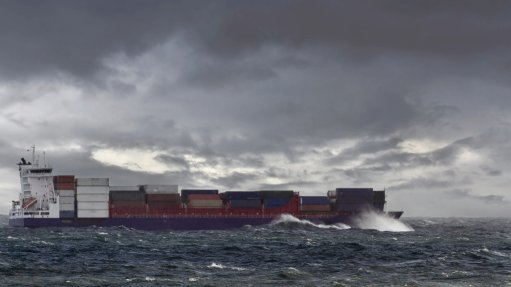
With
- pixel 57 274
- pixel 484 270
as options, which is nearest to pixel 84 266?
pixel 57 274

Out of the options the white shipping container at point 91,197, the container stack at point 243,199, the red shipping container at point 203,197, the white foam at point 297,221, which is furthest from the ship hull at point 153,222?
the red shipping container at point 203,197

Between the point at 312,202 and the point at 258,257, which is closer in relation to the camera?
the point at 258,257

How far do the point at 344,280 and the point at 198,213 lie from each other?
94.5m

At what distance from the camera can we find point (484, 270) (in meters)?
54.5

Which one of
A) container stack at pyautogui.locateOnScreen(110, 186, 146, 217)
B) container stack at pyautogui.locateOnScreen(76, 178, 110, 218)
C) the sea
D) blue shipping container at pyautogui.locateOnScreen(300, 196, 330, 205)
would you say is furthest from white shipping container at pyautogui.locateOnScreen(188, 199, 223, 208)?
A: the sea

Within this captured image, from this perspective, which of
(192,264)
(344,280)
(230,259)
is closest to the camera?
(344,280)

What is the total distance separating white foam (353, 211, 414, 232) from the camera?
14500cm

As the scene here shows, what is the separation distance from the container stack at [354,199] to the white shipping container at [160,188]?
122ft

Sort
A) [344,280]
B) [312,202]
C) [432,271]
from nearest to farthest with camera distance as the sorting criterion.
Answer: [344,280] < [432,271] < [312,202]

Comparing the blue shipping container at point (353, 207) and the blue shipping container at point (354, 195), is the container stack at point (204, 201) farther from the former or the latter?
the blue shipping container at point (354, 195)

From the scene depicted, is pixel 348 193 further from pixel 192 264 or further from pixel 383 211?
pixel 192 264

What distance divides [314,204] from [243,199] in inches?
645

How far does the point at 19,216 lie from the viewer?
Answer: 136 m

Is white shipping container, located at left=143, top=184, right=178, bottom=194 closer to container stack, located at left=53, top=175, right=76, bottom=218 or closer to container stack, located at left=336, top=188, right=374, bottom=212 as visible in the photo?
container stack, located at left=53, top=175, right=76, bottom=218
